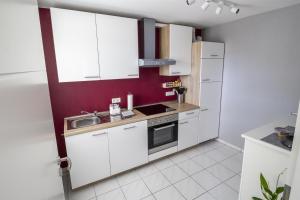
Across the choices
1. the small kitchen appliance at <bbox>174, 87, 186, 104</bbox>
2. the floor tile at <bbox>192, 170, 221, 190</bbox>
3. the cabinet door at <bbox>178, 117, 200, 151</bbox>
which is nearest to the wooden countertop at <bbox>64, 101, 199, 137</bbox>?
the small kitchen appliance at <bbox>174, 87, 186, 104</bbox>

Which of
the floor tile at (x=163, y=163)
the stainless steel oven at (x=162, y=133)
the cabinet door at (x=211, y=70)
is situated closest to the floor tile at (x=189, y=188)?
the floor tile at (x=163, y=163)

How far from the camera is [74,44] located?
183 cm

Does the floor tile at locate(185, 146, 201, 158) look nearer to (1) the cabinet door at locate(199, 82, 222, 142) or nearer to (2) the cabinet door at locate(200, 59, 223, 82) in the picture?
(1) the cabinet door at locate(199, 82, 222, 142)

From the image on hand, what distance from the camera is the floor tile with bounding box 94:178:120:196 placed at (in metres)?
2.01

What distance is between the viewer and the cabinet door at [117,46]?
2.00m

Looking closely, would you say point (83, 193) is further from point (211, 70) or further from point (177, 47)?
point (211, 70)

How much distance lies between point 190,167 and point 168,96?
1.36m

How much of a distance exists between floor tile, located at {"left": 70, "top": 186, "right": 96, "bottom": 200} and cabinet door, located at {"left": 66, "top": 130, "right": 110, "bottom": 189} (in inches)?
4.9

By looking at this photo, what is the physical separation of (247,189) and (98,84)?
2.20 meters

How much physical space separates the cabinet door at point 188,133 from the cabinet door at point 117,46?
123 centimetres

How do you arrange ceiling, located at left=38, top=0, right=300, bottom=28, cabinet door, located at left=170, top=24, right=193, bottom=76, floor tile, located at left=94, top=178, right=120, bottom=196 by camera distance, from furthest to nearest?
cabinet door, located at left=170, top=24, right=193, bottom=76 → floor tile, located at left=94, top=178, right=120, bottom=196 → ceiling, located at left=38, top=0, right=300, bottom=28

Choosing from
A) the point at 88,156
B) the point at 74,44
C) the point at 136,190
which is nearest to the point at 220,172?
the point at 136,190

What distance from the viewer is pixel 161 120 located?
2383 millimetres

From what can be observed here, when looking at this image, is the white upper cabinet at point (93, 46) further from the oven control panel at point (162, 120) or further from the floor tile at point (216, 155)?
the floor tile at point (216, 155)
